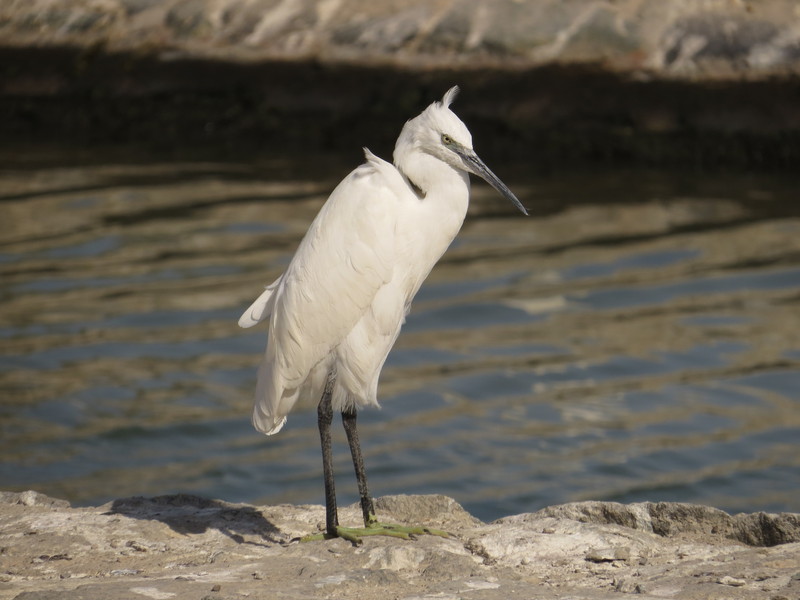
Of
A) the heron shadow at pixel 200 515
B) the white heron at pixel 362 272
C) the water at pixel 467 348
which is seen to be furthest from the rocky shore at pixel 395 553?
the water at pixel 467 348

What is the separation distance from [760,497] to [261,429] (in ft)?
11.4

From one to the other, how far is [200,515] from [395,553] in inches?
41.4

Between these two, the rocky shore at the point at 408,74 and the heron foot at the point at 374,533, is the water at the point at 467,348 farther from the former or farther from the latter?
the heron foot at the point at 374,533

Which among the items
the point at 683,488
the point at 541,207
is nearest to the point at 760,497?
the point at 683,488

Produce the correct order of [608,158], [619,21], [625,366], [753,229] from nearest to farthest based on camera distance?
1. [625,366]
2. [753,229]
3. [619,21]
4. [608,158]

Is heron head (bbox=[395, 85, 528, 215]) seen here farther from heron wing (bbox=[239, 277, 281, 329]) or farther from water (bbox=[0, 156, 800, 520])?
water (bbox=[0, 156, 800, 520])

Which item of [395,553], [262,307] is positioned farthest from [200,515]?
[395,553]

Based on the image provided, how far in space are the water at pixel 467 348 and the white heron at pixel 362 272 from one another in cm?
233

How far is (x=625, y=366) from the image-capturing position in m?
8.68

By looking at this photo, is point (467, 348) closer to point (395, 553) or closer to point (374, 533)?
point (374, 533)

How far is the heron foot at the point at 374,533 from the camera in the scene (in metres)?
4.60

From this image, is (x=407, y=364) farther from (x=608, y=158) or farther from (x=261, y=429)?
(x=608, y=158)

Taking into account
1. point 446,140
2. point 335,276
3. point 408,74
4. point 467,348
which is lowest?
point 335,276

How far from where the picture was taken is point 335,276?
473 centimetres
